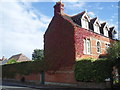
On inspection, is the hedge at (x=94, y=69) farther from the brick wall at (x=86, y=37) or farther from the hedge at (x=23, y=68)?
the hedge at (x=23, y=68)

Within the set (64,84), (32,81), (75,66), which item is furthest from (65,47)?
(32,81)

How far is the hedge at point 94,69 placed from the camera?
14820mm

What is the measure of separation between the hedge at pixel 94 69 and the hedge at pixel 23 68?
757 cm

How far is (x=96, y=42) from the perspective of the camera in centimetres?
2303

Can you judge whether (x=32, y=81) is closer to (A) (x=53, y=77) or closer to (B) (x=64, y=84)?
(A) (x=53, y=77)

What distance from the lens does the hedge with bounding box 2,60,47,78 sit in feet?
79.1

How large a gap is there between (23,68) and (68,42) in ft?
38.0

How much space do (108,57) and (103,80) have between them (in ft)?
7.86

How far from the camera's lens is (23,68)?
90.4ft

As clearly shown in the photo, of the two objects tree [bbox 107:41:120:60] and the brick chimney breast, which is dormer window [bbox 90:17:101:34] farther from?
tree [bbox 107:41:120:60]

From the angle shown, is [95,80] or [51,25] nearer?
[95,80]

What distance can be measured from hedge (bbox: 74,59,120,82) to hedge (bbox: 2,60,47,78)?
7.57m

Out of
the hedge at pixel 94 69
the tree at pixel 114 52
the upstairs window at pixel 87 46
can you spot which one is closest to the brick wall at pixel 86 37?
the upstairs window at pixel 87 46

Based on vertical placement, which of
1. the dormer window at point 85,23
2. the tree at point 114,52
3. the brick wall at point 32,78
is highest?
the dormer window at point 85,23
